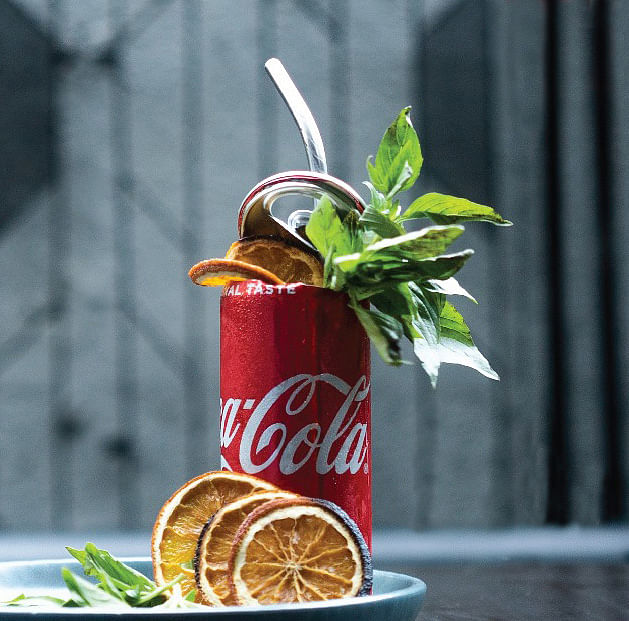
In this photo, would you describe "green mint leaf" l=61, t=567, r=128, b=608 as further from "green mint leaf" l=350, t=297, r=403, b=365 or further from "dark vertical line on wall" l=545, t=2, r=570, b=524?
"dark vertical line on wall" l=545, t=2, r=570, b=524

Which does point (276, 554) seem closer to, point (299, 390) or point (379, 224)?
point (299, 390)

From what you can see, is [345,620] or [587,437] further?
[587,437]

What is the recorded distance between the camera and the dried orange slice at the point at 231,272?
72 cm

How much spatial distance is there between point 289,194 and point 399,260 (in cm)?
12

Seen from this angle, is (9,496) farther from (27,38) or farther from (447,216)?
(447,216)

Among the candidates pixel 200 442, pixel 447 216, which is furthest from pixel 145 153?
pixel 447 216

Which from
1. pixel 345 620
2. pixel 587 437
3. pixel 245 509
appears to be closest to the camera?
pixel 345 620

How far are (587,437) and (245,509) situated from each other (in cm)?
190

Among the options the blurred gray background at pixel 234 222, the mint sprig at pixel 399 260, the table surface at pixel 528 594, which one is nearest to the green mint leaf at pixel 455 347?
the mint sprig at pixel 399 260

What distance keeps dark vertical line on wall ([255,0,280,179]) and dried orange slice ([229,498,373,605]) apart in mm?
1890

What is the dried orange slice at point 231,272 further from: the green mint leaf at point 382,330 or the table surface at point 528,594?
the table surface at point 528,594

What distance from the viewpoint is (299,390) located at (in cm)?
70

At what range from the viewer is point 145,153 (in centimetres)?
246

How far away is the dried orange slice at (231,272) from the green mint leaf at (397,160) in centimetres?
11
